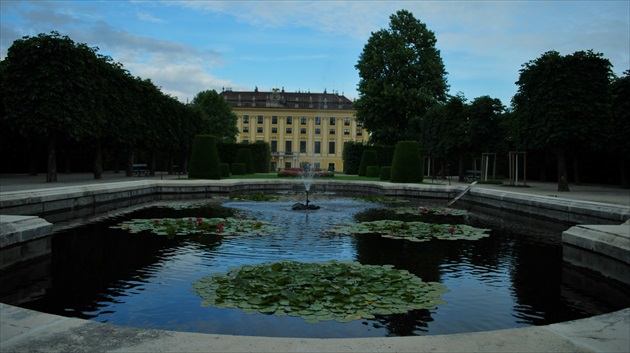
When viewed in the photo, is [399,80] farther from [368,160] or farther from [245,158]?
[245,158]

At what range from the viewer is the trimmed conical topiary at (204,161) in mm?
25781

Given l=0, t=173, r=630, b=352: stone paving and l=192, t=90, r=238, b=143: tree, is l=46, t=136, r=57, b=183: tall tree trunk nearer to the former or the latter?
l=0, t=173, r=630, b=352: stone paving

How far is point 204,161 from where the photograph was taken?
1017 inches

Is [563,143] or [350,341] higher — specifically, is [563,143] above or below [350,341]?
above

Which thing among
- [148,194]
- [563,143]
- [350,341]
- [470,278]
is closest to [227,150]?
[148,194]

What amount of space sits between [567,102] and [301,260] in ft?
53.7

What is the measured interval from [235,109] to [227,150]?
37037 millimetres

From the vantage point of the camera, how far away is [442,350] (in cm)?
298

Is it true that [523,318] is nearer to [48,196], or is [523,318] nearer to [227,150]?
[48,196]

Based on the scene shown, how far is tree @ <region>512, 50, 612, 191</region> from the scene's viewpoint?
62.0 feet

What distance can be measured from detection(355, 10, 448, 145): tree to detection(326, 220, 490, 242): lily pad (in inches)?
993

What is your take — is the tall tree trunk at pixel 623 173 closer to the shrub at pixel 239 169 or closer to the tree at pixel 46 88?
the shrub at pixel 239 169

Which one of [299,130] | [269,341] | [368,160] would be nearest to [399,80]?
[368,160]

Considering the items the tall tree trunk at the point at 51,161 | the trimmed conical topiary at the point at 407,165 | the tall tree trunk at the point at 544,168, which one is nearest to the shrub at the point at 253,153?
the trimmed conical topiary at the point at 407,165
